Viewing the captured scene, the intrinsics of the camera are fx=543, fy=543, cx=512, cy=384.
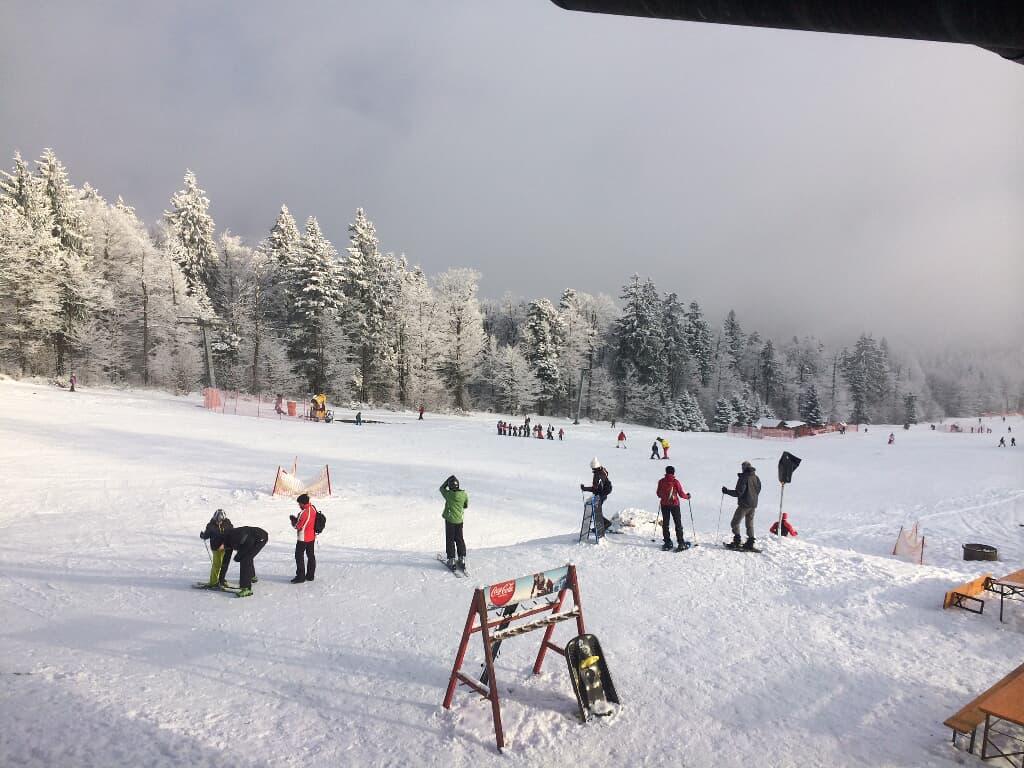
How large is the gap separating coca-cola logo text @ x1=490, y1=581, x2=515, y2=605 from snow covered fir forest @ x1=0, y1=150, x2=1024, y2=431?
146ft

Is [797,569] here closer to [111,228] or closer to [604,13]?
[604,13]

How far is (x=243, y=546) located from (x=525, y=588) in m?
5.36

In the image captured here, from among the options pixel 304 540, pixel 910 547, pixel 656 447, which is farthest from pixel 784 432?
pixel 304 540

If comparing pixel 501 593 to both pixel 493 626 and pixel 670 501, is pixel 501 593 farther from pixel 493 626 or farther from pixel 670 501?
pixel 670 501

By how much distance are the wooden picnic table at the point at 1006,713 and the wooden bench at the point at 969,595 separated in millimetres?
3459

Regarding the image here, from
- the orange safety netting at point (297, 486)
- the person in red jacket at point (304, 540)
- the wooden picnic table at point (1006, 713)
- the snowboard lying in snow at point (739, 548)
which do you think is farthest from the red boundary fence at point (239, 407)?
the wooden picnic table at point (1006, 713)

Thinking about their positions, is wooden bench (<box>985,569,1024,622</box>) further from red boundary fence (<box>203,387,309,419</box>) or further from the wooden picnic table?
red boundary fence (<box>203,387,309,419</box>)

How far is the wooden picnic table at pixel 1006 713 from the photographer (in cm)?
443

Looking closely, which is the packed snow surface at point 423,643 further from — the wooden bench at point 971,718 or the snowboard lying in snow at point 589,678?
the wooden bench at point 971,718

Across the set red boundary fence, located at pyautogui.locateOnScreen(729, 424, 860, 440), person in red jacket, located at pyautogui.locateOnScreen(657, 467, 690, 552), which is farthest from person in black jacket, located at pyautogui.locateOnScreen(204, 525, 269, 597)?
red boundary fence, located at pyautogui.locateOnScreen(729, 424, 860, 440)

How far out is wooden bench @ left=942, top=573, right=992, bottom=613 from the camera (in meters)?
7.74

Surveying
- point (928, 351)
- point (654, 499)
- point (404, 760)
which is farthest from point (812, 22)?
point (928, 351)

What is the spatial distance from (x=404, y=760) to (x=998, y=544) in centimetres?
1888

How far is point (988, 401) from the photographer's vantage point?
433 feet
